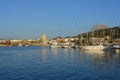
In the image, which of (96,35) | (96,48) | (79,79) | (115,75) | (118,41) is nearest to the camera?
(79,79)

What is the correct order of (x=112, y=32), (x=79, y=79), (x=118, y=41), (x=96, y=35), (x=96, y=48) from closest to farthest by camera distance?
1. (x=79, y=79)
2. (x=96, y=48)
3. (x=118, y=41)
4. (x=112, y=32)
5. (x=96, y=35)

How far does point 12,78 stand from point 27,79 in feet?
7.31

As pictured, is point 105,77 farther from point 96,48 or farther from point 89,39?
point 89,39

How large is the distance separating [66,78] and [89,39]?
13047cm

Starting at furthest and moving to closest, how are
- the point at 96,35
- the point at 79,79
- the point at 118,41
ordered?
the point at 96,35 < the point at 118,41 < the point at 79,79

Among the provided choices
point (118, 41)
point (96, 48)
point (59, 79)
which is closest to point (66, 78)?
point (59, 79)

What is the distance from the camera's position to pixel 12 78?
32719 millimetres

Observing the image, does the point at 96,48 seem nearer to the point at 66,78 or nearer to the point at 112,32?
the point at 112,32

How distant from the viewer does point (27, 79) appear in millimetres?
31719

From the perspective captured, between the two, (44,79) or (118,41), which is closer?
(44,79)

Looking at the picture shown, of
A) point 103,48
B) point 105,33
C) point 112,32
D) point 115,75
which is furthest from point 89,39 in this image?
point 115,75

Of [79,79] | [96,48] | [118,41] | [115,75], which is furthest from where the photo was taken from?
[118,41]

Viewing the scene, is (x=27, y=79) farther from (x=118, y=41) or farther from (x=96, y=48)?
(x=118, y=41)

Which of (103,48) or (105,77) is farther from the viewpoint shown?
(103,48)
